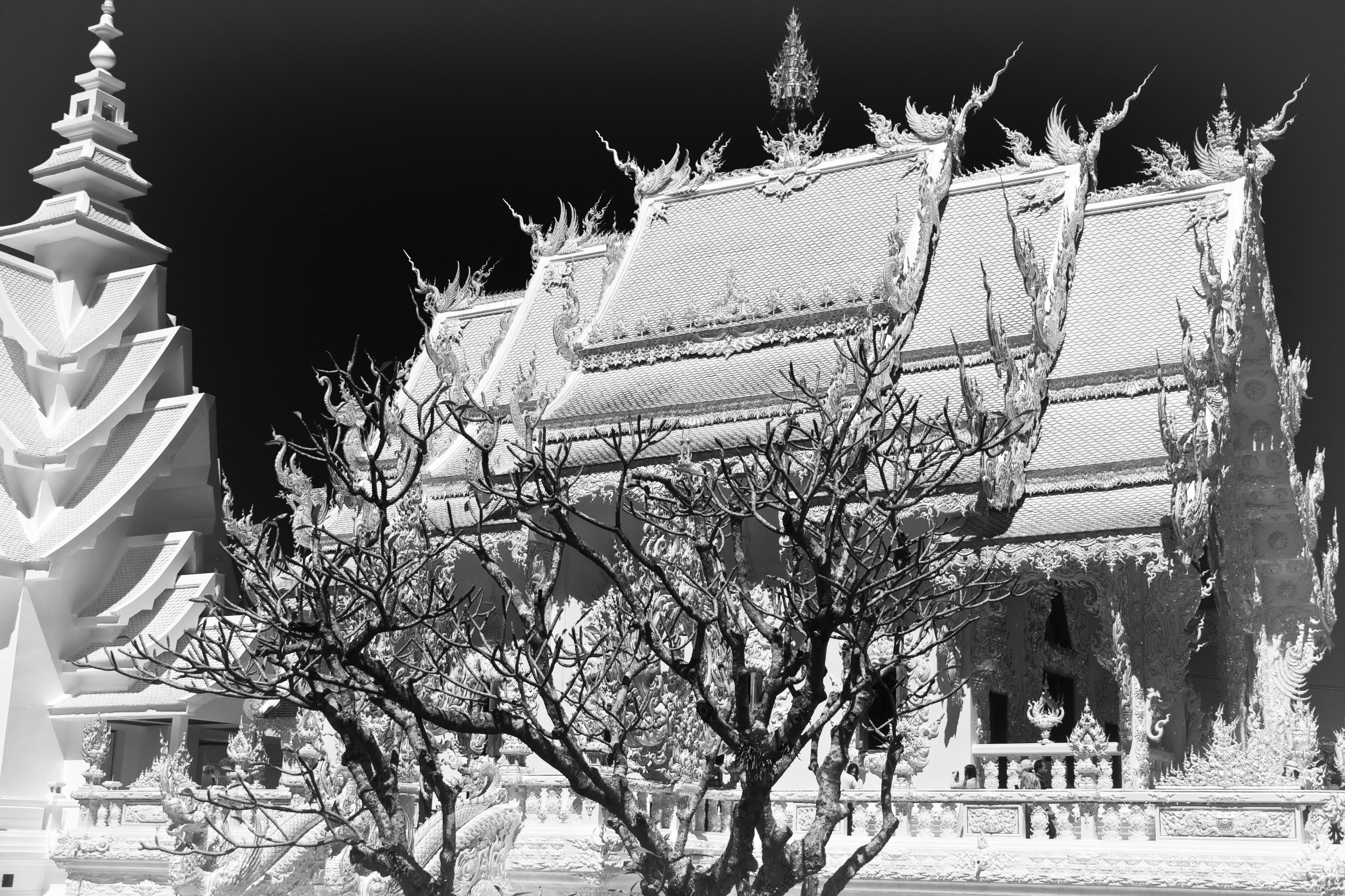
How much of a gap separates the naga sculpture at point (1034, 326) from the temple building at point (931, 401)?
0.15ft

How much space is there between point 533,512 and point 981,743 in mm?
5851

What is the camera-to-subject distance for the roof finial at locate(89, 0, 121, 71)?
21578 mm

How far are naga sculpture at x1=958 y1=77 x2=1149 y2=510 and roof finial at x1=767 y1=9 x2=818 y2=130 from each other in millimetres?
4542

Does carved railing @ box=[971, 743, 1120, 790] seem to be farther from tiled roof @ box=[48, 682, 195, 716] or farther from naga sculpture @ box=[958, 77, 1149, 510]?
tiled roof @ box=[48, 682, 195, 716]

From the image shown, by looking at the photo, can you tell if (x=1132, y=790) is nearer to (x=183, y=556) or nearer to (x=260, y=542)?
(x=260, y=542)

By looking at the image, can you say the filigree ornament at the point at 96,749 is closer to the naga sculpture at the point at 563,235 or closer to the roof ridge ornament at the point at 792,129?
the naga sculpture at the point at 563,235

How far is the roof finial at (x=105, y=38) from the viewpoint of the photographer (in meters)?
21.6

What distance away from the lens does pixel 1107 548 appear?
524 inches

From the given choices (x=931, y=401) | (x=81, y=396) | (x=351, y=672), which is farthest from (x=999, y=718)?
(x=81, y=396)

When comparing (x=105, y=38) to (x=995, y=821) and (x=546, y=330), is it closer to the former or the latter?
(x=546, y=330)

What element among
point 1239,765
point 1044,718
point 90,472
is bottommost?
point 1239,765

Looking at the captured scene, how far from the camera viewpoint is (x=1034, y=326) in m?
14.9

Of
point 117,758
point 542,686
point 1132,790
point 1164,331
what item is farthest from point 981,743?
point 117,758

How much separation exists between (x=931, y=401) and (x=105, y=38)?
46.1ft
